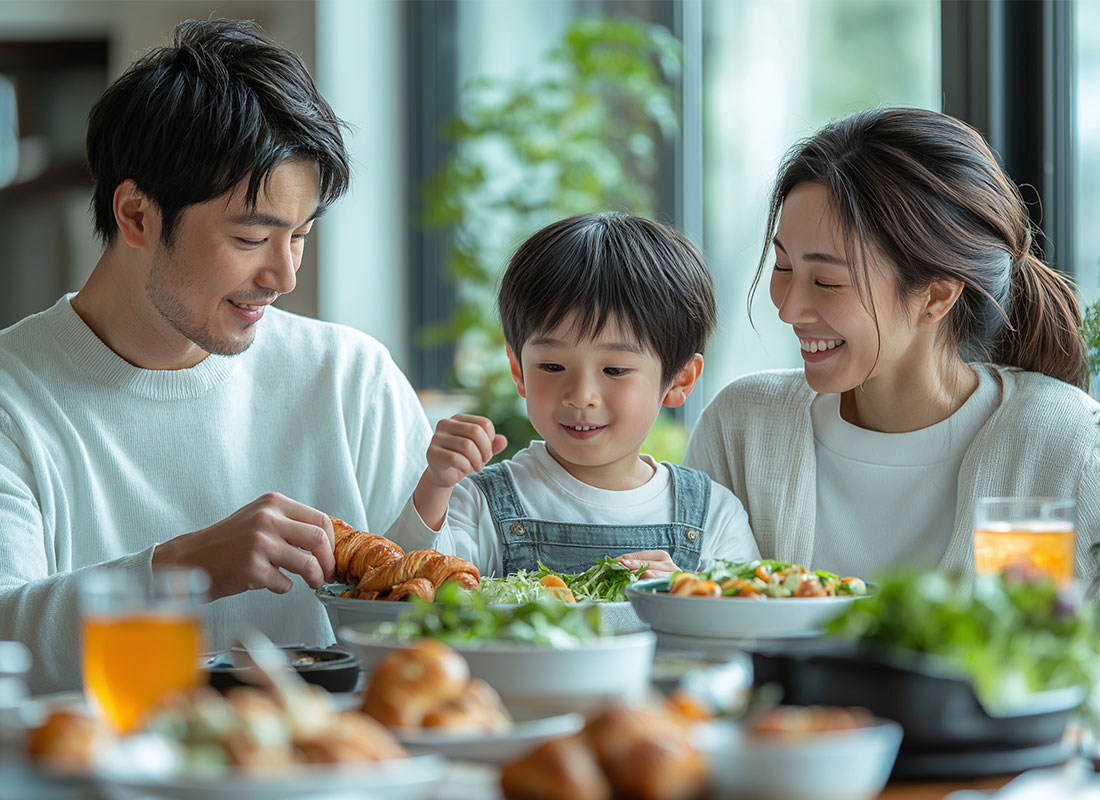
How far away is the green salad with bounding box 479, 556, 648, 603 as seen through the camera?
54.3 inches

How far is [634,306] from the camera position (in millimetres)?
1937

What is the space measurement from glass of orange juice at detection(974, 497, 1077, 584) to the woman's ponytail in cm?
90

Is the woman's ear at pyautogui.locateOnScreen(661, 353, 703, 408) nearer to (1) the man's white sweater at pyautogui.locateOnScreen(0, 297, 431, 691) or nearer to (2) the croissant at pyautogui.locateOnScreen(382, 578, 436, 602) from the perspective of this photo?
(1) the man's white sweater at pyautogui.locateOnScreen(0, 297, 431, 691)

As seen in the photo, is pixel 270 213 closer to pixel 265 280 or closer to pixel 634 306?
pixel 265 280

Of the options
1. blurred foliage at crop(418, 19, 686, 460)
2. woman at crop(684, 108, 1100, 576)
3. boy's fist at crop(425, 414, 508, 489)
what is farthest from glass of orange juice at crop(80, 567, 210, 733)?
blurred foliage at crop(418, 19, 686, 460)

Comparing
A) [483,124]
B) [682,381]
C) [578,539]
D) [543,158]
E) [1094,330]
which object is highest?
[483,124]

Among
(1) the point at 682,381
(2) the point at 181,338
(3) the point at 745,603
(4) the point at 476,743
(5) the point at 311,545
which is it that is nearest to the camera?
(4) the point at 476,743

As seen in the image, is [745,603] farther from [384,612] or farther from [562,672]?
[384,612]

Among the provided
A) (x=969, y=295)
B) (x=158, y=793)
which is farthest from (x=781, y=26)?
(x=158, y=793)

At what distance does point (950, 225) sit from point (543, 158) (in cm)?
303

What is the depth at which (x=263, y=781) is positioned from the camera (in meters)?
0.68

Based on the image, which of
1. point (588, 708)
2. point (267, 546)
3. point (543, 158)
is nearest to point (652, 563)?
point (267, 546)

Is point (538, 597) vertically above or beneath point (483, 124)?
beneath

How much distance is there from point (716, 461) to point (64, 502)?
1090 millimetres
